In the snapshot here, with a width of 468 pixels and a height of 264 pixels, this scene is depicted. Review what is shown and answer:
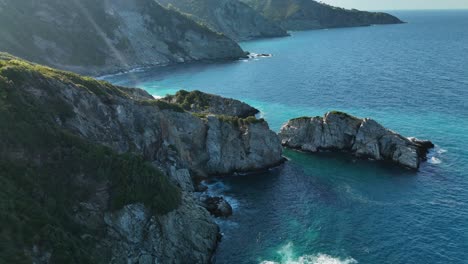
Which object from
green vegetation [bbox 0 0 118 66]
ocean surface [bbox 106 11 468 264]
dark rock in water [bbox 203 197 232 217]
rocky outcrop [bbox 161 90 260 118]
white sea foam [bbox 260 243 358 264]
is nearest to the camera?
white sea foam [bbox 260 243 358 264]

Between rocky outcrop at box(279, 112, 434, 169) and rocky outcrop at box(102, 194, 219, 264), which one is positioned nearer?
rocky outcrop at box(102, 194, 219, 264)

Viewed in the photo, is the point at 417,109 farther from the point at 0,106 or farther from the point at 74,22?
the point at 74,22

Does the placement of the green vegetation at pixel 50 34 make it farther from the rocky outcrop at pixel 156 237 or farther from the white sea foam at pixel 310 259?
the white sea foam at pixel 310 259

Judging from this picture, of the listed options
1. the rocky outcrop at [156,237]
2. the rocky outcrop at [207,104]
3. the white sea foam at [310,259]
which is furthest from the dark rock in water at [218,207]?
the rocky outcrop at [207,104]

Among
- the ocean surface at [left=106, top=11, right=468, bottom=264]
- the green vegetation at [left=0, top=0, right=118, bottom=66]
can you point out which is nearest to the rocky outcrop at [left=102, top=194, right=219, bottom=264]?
the ocean surface at [left=106, top=11, right=468, bottom=264]

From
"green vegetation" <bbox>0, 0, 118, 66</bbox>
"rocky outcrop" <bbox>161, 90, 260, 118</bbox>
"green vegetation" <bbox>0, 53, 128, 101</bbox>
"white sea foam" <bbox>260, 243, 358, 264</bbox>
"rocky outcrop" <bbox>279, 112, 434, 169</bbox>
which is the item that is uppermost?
"green vegetation" <bbox>0, 0, 118, 66</bbox>

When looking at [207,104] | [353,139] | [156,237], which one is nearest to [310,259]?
[156,237]

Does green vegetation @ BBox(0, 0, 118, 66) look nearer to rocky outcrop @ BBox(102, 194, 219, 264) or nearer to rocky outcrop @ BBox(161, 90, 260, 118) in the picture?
rocky outcrop @ BBox(161, 90, 260, 118)

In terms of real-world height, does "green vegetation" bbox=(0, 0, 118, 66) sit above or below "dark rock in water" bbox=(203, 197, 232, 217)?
above
